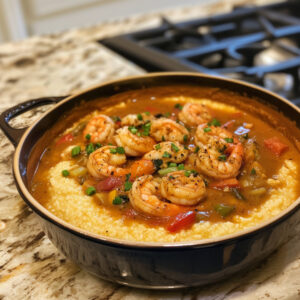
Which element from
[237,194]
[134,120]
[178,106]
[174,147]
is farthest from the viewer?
[178,106]

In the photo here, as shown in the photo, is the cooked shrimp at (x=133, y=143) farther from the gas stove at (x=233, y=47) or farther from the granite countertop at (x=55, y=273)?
the gas stove at (x=233, y=47)

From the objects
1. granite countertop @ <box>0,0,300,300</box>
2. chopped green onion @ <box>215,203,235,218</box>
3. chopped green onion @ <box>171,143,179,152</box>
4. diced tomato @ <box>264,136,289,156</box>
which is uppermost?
chopped green onion @ <box>171,143,179,152</box>

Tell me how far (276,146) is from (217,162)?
0.34 metres

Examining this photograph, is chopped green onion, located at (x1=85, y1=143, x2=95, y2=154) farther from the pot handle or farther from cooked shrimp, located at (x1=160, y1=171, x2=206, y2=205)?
cooked shrimp, located at (x1=160, y1=171, x2=206, y2=205)

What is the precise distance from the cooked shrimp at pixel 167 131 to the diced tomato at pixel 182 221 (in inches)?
15.4

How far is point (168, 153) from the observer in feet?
4.46

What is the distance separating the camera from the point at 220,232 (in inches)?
44.9

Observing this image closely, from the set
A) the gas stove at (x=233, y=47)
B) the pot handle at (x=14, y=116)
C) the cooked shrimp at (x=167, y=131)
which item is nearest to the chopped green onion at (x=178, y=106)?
the cooked shrimp at (x=167, y=131)

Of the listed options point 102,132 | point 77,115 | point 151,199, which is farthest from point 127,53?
point 151,199

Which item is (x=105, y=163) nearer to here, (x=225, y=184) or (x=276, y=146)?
(x=225, y=184)

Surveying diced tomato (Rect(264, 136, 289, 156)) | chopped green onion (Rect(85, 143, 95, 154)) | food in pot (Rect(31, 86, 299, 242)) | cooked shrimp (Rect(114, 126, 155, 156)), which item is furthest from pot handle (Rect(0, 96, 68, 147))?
diced tomato (Rect(264, 136, 289, 156))

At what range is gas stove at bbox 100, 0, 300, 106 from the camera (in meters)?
2.24

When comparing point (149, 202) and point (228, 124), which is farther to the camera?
point (228, 124)

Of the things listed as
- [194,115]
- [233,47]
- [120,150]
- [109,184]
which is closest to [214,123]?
[194,115]
